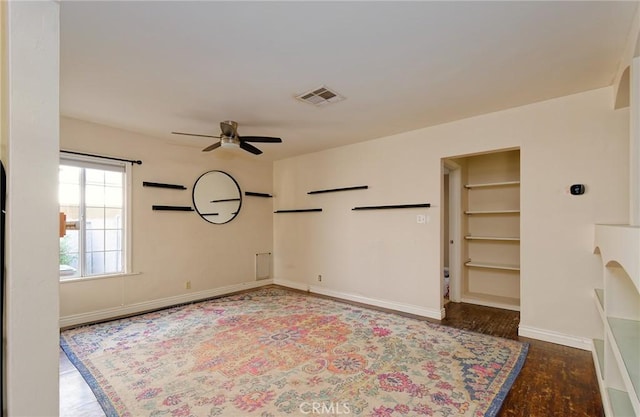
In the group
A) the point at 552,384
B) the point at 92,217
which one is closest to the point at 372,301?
the point at 552,384

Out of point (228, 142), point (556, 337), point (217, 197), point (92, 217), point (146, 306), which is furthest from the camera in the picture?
point (217, 197)

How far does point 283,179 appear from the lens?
6012 mm

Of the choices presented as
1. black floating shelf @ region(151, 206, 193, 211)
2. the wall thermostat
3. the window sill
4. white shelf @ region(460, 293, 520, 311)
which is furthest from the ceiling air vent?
white shelf @ region(460, 293, 520, 311)

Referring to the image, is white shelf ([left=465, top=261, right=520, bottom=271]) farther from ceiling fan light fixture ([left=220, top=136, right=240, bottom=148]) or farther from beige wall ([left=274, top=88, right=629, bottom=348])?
ceiling fan light fixture ([left=220, top=136, right=240, bottom=148])

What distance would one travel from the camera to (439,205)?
4.02 metres

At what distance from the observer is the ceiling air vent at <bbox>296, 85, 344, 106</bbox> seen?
9.71 ft

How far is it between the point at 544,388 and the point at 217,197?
473 cm

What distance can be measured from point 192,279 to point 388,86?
13.1ft

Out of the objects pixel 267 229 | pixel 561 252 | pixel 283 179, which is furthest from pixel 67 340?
pixel 561 252

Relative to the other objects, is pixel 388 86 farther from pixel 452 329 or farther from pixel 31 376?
pixel 31 376

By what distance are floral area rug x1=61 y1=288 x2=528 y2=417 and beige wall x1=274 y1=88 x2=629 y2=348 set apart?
0.64m

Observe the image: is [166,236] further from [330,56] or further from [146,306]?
[330,56]

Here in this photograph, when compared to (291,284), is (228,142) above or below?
above

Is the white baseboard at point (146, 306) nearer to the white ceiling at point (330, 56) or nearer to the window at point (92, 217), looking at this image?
the window at point (92, 217)
